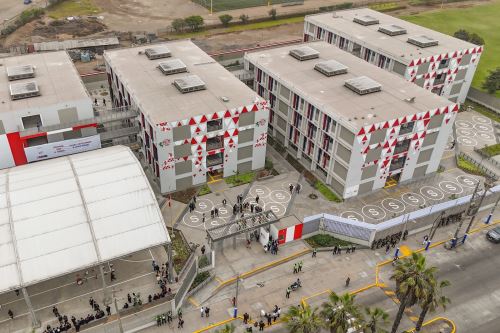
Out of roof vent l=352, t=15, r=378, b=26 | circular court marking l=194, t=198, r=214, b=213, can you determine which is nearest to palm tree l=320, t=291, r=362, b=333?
circular court marking l=194, t=198, r=214, b=213

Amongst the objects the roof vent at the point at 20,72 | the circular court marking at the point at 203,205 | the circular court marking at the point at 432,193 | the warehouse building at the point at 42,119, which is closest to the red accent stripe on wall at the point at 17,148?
the warehouse building at the point at 42,119

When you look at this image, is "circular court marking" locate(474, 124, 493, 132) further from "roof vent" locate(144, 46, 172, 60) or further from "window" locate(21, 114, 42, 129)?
"window" locate(21, 114, 42, 129)

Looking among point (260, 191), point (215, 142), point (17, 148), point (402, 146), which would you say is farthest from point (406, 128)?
point (17, 148)

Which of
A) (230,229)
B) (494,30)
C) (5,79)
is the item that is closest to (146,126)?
(230,229)

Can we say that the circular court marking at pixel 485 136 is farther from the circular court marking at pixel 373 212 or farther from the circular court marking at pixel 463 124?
the circular court marking at pixel 373 212

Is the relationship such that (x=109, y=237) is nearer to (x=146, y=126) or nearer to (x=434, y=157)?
(x=146, y=126)

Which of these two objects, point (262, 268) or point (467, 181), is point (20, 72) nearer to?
point (262, 268)
